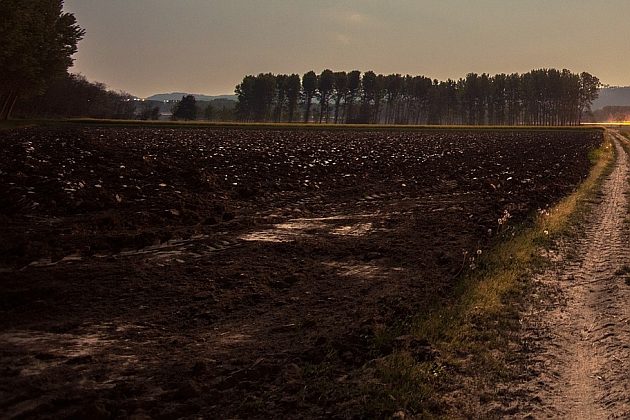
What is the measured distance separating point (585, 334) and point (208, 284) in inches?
190

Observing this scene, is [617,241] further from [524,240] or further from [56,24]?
[56,24]

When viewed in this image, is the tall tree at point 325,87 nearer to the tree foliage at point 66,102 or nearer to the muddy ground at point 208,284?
the tree foliage at point 66,102

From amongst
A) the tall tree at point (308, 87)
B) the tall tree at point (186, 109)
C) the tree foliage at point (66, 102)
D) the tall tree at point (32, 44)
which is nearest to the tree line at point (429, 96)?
the tall tree at point (308, 87)

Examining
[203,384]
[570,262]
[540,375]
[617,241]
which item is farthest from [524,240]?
[203,384]

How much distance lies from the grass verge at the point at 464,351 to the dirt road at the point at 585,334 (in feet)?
1.00

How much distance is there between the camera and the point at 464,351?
16.2 feet

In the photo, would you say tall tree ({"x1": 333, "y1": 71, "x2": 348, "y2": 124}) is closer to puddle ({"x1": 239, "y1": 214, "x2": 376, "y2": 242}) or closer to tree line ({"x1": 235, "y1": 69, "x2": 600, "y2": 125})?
tree line ({"x1": 235, "y1": 69, "x2": 600, "y2": 125})

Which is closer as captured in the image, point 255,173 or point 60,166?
point 60,166

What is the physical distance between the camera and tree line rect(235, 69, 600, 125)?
15925 cm

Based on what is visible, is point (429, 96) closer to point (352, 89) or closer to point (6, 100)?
point (352, 89)

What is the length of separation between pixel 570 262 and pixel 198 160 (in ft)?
53.2

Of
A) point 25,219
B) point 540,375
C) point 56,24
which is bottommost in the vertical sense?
point 540,375

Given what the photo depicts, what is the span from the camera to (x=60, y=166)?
598 inches

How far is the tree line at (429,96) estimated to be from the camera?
159250mm
